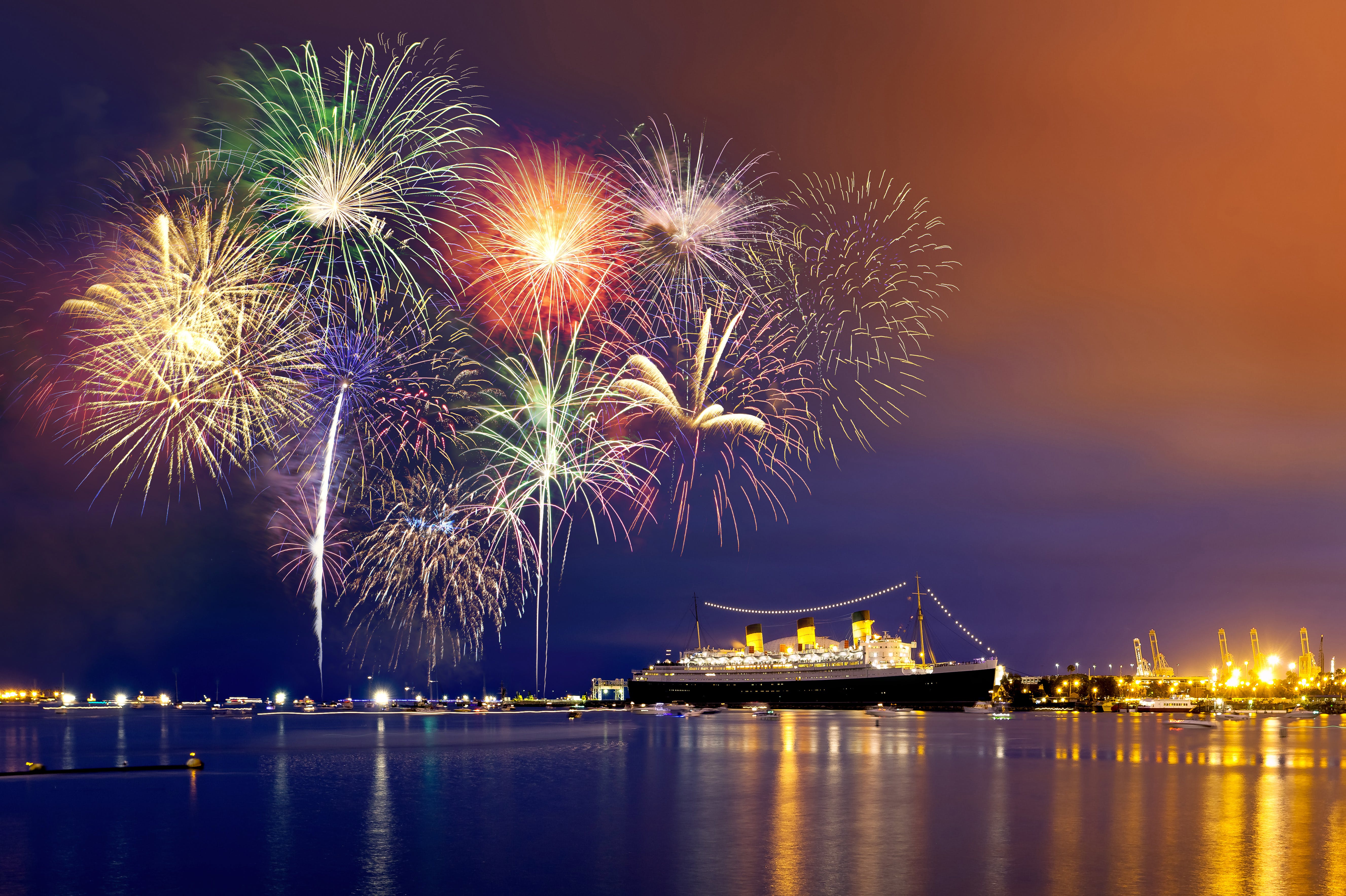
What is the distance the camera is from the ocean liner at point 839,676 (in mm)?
143125

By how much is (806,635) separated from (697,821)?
12626cm

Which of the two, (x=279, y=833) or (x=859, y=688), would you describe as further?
(x=859, y=688)

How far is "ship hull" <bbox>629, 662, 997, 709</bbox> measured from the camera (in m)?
142

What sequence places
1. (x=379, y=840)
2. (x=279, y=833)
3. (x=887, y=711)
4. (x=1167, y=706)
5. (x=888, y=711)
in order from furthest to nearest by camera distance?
(x=1167, y=706) → (x=888, y=711) → (x=887, y=711) → (x=279, y=833) → (x=379, y=840)

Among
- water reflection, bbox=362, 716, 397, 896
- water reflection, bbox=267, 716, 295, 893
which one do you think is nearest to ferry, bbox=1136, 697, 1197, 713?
water reflection, bbox=267, 716, 295, 893

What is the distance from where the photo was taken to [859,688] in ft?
470

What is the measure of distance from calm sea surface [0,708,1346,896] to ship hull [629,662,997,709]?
75853mm

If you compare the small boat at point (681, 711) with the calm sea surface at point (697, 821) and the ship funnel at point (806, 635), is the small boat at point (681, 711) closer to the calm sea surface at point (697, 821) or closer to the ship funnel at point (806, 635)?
the ship funnel at point (806, 635)

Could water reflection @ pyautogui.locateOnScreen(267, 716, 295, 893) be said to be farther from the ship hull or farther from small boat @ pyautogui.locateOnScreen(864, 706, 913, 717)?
→ the ship hull

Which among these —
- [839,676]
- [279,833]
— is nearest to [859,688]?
[839,676]

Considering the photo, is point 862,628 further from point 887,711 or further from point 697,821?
point 697,821

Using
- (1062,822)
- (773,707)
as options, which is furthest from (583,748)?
(773,707)

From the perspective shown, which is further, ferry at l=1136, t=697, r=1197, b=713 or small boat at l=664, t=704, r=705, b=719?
ferry at l=1136, t=697, r=1197, b=713

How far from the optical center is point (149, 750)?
73.4 meters
